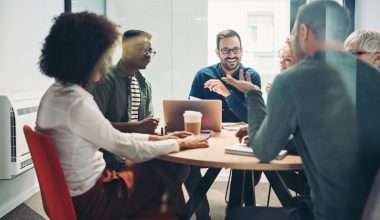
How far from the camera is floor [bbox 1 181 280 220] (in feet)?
8.79

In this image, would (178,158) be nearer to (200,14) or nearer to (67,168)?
(67,168)

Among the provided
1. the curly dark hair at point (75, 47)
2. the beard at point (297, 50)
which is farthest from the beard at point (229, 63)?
the beard at point (297, 50)

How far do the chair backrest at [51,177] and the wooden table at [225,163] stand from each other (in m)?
0.39

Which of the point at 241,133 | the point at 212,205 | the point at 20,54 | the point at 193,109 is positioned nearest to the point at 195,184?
the point at 212,205

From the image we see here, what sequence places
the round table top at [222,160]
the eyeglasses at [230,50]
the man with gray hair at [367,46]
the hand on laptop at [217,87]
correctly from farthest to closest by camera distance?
the eyeglasses at [230,50] < the hand on laptop at [217,87] < the man with gray hair at [367,46] < the round table top at [222,160]

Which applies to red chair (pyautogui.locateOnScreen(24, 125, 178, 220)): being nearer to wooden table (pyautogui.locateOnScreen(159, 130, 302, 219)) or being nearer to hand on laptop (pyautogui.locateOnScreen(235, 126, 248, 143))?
wooden table (pyautogui.locateOnScreen(159, 130, 302, 219))

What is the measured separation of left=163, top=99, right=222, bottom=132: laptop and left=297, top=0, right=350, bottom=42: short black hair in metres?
0.89

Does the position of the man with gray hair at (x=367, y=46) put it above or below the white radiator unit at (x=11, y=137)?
above

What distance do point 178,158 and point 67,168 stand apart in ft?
1.28

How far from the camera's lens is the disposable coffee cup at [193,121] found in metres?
1.85

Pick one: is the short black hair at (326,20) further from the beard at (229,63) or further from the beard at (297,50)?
the beard at (229,63)

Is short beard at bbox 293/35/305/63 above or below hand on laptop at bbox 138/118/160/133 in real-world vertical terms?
above

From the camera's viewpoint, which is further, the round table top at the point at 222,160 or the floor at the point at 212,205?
the floor at the point at 212,205

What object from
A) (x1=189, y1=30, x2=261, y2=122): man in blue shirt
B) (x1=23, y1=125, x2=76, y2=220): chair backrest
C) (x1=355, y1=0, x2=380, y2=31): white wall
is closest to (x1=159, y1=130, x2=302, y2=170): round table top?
(x1=23, y1=125, x2=76, y2=220): chair backrest
